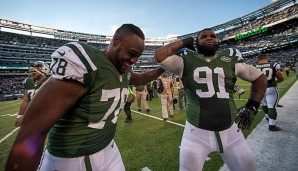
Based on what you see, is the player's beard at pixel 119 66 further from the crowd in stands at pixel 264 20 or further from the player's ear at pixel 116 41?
the crowd in stands at pixel 264 20

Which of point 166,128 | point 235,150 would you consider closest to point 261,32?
point 166,128

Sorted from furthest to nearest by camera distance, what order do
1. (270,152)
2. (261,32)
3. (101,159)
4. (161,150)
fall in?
(261,32), (161,150), (270,152), (101,159)

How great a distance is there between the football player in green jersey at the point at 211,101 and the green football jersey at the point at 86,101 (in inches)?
33.6

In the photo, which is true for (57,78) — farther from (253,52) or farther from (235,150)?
(253,52)

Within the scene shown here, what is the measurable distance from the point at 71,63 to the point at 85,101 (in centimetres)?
29

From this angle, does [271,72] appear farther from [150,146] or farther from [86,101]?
[86,101]

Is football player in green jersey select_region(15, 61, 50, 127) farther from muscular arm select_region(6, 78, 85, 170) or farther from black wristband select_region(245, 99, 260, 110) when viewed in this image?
black wristband select_region(245, 99, 260, 110)

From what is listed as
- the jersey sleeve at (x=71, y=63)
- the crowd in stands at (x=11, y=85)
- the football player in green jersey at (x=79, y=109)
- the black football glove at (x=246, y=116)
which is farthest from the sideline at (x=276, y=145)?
the crowd in stands at (x=11, y=85)

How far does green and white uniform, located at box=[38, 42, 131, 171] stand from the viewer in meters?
1.26

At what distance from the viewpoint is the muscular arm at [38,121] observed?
3.39ft

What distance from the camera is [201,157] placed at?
1985 mm

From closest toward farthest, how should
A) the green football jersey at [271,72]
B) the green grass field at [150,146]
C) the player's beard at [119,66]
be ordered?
the player's beard at [119,66] → the green grass field at [150,146] → the green football jersey at [271,72]

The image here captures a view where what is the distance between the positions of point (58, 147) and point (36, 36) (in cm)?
6301

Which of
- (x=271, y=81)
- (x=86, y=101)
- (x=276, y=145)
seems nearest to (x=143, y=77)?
(x=86, y=101)
